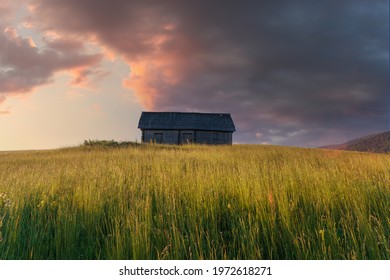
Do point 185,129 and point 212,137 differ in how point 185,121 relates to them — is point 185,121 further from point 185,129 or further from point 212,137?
point 212,137

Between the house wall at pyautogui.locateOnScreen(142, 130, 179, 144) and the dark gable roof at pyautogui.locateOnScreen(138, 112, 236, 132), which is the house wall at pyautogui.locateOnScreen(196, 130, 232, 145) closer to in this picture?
the dark gable roof at pyautogui.locateOnScreen(138, 112, 236, 132)

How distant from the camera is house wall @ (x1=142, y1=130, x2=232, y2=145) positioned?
117 feet

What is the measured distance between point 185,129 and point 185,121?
1.12 m

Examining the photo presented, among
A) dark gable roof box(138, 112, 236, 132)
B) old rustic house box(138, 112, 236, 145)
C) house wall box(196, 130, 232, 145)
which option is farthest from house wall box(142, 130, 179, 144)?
house wall box(196, 130, 232, 145)

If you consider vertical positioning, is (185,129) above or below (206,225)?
above

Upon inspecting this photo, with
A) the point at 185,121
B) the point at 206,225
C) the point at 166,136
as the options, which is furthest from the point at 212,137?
the point at 206,225

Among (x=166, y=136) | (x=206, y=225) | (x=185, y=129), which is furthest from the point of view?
(x=166, y=136)

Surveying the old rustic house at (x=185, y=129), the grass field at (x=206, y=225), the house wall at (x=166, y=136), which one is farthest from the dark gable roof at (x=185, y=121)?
the grass field at (x=206, y=225)

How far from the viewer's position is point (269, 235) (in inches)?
143

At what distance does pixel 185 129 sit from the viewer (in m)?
35.6

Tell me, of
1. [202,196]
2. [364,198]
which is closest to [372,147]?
[364,198]

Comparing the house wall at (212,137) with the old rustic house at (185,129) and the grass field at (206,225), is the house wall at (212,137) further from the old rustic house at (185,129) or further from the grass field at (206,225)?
the grass field at (206,225)
